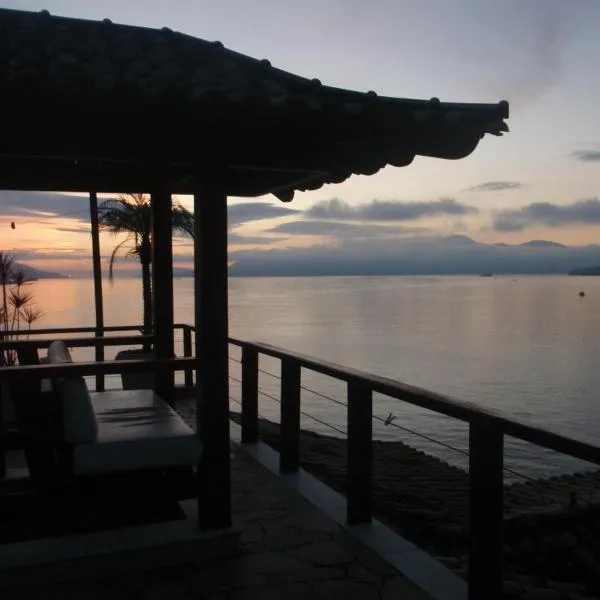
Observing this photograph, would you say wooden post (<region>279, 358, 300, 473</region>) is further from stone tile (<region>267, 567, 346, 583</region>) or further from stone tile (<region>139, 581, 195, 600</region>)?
stone tile (<region>139, 581, 195, 600</region>)

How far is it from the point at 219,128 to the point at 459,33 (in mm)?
7562

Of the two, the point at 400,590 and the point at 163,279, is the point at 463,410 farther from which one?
the point at 163,279

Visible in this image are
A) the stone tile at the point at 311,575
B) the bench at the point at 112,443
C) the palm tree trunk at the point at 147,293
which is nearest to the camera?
the stone tile at the point at 311,575

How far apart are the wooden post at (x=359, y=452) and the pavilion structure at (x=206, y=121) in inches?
A: 29.6

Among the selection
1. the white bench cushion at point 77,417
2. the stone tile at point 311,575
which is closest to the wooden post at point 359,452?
the stone tile at point 311,575

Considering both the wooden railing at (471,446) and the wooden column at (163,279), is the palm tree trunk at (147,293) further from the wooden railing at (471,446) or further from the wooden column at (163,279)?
the wooden railing at (471,446)

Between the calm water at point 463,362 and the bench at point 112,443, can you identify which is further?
the calm water at point 463,362

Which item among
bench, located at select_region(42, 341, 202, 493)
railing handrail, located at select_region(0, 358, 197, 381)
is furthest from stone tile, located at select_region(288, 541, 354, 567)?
railing handrail, located at select_region(0, 358, 197, 381)

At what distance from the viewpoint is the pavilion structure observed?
3.04 m

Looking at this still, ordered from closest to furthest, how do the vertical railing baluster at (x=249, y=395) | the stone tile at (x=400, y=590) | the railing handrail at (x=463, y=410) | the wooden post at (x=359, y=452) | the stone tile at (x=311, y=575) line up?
1. the railing handrail at (x=463, y=410)
2. the stone tile at (x=400, y=590)
3. the stone tile at (x=311, y=575)
4. the wooden post at (x=359, y=452)
5. the vertical railing baluster at (x=249, y=395)

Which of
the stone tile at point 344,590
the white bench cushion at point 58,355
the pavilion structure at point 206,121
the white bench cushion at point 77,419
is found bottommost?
the stone tile at point 344,590

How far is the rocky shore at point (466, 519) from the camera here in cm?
490

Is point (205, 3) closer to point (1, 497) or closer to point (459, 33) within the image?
point (1, 497)

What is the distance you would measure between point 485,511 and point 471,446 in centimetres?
28
